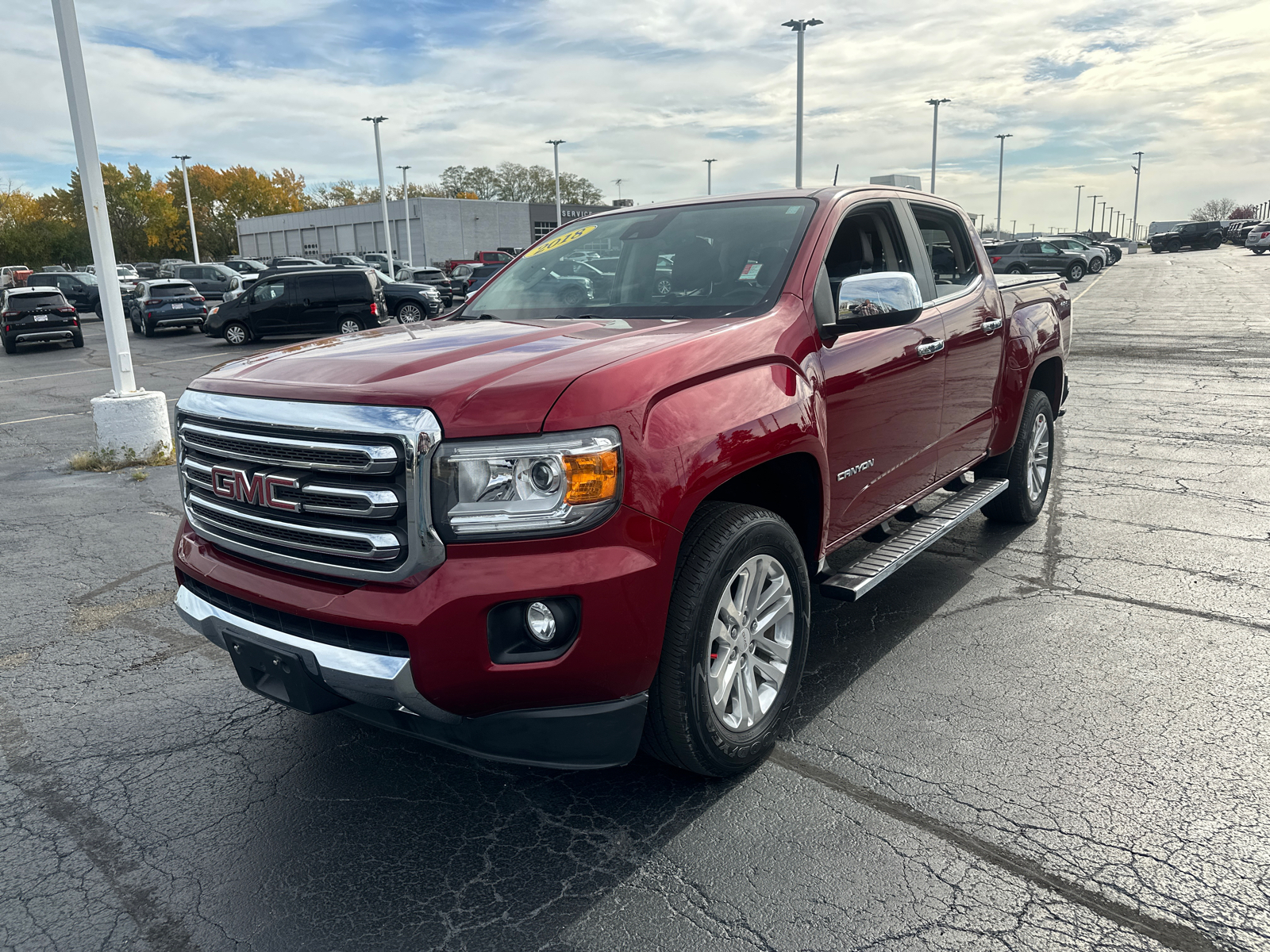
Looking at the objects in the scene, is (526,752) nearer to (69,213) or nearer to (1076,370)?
(1076,370)

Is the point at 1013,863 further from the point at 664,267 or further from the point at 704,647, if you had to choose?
Answer: the point at 664,267

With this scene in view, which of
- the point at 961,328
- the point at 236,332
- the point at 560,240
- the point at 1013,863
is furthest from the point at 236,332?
the point at 1013,863

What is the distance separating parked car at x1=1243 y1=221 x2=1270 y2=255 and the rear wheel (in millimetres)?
55663

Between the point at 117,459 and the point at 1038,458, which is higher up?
the point at 1038,458

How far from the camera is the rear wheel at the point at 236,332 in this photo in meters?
23.8

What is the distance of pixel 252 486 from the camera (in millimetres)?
A: 2811

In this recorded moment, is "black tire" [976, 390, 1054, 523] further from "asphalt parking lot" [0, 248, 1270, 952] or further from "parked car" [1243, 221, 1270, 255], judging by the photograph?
"parked car" [1243, 221, 1270, 255]

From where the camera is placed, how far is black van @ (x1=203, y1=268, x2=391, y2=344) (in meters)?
22.8

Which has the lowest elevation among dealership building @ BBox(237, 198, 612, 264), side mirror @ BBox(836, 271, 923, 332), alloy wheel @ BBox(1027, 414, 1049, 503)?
alloy wheel @ BBox(1027, 414, 1049, 503)

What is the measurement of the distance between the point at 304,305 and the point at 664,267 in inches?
832

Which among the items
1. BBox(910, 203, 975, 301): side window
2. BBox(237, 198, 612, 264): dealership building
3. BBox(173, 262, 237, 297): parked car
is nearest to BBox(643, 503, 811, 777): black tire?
BBox(910, 203, 975, 301): side window

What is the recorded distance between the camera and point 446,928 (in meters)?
2.48

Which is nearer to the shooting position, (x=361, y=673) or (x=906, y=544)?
(x=361, y=673)

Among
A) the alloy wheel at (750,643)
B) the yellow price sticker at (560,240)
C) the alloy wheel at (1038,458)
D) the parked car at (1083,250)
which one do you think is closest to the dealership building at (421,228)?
the parked car at (1083,250)
